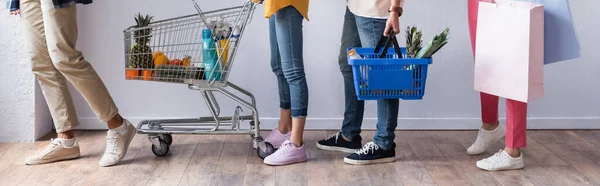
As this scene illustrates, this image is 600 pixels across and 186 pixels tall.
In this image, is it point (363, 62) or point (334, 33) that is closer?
point (363, 62)

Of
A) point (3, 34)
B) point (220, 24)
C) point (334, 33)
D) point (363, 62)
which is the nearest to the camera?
point (363, 62)

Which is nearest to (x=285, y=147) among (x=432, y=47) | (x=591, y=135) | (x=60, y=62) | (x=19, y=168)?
(x=432, y=47)

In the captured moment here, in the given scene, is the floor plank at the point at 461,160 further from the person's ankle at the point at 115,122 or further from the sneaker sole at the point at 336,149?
the person's ankle at the point at 115,122

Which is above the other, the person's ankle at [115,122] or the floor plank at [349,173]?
the person's ankle at [115,122]

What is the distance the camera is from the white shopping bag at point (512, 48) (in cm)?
335

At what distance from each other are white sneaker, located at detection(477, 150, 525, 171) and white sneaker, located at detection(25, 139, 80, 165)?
1.94 metres

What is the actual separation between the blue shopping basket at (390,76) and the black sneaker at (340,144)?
615 mm

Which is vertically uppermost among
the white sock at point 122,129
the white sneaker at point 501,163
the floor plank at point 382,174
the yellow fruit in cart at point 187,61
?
the yellow fruit in cart at point 187,61

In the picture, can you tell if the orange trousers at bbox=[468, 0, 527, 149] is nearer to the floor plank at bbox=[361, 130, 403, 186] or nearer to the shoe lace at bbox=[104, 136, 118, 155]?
the floor plank at bbox=[361, 130, 403, 186]

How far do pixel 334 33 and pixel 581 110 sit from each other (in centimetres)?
153

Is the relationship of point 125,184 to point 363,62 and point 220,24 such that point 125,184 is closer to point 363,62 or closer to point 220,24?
point 220,24

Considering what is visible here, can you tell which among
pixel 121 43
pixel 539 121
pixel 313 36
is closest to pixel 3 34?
pixel 121 43

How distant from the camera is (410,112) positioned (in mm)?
4617

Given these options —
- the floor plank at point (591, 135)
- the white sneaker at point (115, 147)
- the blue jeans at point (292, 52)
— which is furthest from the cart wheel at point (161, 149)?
the floor plank at point (591, 135)
